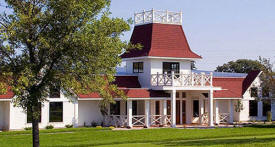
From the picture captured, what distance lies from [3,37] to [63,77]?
2.92m

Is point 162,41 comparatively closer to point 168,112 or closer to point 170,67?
point 170,67

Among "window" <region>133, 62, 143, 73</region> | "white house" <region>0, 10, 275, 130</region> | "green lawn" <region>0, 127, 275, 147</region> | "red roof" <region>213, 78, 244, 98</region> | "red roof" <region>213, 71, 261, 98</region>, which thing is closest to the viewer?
"green lawn" <region>0, 127, 275, 147</region>

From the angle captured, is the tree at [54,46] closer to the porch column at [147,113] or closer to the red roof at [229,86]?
the porch column at [147,113]

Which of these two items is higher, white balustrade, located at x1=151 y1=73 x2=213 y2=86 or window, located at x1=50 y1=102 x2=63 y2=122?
white balustrade, located at x1=151 y1=73 x2=213 y2=86

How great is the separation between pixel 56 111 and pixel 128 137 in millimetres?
8979

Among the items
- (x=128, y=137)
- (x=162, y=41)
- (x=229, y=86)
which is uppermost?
(x=162, y=41)

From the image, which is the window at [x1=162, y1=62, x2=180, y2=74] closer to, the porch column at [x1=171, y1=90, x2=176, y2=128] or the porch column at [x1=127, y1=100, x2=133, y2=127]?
the porch column at [x1=171, y1=90, x2=176, y2=128]

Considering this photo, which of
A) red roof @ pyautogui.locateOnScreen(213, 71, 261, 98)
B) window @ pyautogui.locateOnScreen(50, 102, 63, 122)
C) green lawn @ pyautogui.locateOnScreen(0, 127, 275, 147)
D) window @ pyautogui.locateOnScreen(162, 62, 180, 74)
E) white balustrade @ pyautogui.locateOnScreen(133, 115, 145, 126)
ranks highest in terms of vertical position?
window @ pyautogui.locateOnScreen(162, 62, 180, 74)

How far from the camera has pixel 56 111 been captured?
132 ft

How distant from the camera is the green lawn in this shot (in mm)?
29250

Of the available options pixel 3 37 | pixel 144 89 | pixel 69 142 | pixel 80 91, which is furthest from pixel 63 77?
pixel 144 89

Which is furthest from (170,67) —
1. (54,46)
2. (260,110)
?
(54,46)

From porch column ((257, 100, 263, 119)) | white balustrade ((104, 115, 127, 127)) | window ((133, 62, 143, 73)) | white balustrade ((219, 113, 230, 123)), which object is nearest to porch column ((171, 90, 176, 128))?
white balustrade ((104, 115, 127, 127))

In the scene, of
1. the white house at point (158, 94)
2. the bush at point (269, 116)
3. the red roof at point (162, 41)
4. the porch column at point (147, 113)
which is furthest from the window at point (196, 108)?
the bush at point (269, 116)
